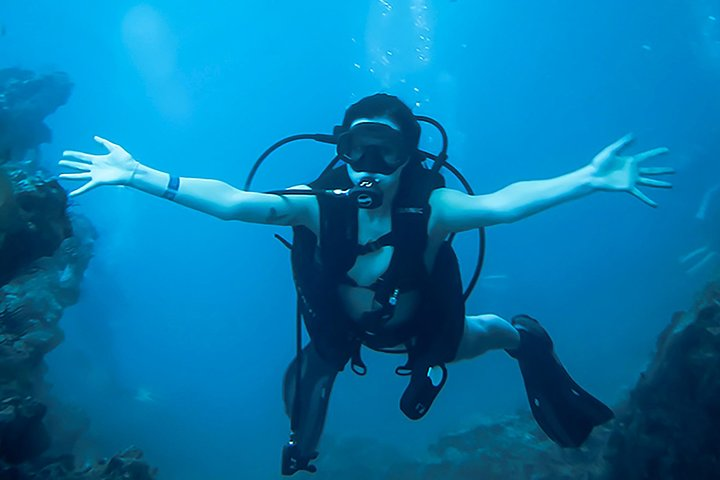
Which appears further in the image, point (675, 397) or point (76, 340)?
point (76, 340)

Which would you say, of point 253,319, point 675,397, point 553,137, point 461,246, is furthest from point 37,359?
→ point 253,319

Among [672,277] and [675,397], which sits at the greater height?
[672,277]

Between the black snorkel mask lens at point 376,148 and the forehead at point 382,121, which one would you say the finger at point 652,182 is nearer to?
the black snorkel mask lens at point 376,148

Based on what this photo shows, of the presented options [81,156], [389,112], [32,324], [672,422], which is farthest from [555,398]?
[32,324]

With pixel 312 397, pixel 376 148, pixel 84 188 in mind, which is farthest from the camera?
pixel 312 397

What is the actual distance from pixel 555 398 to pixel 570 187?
12.5 ft

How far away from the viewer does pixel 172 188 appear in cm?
360

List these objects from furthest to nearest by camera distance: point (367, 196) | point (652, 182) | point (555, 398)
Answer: point (555, 398) → point (367, 196) → point (652, 182)

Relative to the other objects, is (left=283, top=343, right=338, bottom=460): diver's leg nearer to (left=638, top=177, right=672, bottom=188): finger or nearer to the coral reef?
(left=638, top=177, right=672, bottom=188): finger

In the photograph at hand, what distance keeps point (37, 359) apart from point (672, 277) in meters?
40.6

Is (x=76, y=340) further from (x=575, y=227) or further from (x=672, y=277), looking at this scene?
(x=672, y=277)

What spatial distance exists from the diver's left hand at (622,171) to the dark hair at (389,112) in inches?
61.9

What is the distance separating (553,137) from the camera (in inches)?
1486

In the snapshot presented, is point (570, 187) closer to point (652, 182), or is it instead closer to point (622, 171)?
point (622, 171)
